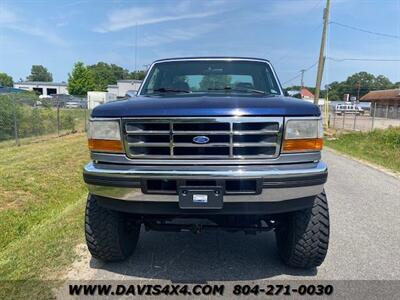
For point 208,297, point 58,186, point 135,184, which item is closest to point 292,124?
point 135,184

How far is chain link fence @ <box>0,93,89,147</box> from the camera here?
1493cm

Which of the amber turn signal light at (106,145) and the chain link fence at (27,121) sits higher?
the amber turn signal light at (106,145)

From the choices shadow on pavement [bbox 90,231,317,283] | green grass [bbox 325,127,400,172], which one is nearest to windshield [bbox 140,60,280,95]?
shadow on pavement [bbox 90,231,317,283]

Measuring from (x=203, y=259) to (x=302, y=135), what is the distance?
5.30 ft

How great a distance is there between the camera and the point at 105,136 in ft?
10.8

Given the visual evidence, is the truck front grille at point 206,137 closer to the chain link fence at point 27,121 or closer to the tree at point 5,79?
the chain link fence at point 27,121

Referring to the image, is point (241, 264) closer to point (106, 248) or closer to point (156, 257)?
point (156, 257)

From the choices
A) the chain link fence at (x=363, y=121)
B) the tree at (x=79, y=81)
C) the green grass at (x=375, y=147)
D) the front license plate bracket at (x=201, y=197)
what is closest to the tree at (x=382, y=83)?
the chain link fence at (x=363, y=121)

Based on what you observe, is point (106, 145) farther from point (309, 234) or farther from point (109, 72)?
point (109, 72)

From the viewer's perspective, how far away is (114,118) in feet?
10.7

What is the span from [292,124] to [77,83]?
3188 inches

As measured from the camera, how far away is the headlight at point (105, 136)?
326cm

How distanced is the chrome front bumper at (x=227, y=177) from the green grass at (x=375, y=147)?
8548 mm

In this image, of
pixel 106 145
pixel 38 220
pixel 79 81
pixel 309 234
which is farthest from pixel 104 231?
pixel 79 81
